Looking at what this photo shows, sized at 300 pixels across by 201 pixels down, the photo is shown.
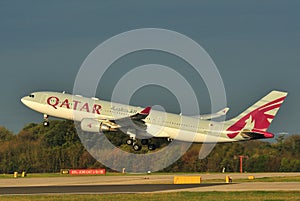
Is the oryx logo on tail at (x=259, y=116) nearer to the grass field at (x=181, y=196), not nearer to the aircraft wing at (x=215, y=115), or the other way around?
the aircraft wing at (x=215, y=115)

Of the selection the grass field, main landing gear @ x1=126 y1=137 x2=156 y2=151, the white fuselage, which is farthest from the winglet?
the grass field

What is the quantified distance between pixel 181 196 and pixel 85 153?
78346 millimetres

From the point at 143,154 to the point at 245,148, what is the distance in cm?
1982

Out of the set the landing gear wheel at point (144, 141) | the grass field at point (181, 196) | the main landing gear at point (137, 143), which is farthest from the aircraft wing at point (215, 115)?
the grass field at point (181, 196)

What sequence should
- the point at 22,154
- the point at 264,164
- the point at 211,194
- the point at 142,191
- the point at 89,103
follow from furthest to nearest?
the point at 22,154 < the point at 264,164 < the point at 89,103 < the point at 142,191 < the point at 211,194

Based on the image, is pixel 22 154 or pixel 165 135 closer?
pixel 165 135

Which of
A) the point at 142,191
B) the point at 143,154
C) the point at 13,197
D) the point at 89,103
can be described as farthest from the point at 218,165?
the point at 13,197

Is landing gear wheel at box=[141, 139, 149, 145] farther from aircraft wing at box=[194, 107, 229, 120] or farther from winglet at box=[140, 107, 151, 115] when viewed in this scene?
winglet at box=[140, 107, 151, 115]

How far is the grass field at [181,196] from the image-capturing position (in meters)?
58.4

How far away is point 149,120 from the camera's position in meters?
99.5

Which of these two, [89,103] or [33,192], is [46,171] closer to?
[89,103]

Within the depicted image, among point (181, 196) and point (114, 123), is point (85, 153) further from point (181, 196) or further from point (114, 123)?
point (181, 196)

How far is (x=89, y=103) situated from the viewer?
313 feet

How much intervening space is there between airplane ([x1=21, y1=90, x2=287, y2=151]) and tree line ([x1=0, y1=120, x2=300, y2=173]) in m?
13.4
